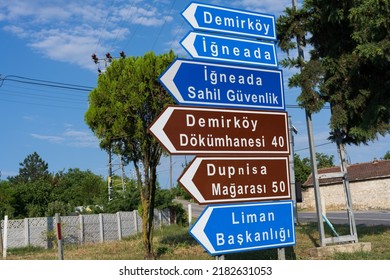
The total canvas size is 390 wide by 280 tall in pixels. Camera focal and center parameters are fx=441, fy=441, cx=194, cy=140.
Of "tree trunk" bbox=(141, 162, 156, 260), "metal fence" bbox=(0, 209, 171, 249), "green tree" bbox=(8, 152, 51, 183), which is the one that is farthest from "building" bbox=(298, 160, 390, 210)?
"green tree" bbox=(8, 152, 51, 183)

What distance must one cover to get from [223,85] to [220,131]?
2.07 feet

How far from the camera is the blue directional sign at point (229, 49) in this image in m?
5.69

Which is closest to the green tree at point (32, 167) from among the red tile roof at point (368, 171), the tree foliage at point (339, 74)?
the red tile roof at point (368, 171)

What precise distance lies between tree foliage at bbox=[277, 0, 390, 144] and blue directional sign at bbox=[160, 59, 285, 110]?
5419 mm

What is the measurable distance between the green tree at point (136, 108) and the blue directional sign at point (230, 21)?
704 centimetres

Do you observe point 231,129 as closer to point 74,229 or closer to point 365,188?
point 74,229

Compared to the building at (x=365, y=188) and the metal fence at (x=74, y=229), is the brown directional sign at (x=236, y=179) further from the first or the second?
the building at (x=365, y=188)

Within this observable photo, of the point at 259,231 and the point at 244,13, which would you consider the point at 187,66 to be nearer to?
the point at 244,13

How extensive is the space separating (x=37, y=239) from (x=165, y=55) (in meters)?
11.4

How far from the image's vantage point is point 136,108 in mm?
13008

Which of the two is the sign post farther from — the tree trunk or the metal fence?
the metal fence

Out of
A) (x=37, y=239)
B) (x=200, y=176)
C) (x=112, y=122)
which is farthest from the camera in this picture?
(x=37, y=239)

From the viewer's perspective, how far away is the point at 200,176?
5.23 m

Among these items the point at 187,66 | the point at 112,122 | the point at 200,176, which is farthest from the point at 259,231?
the point at 112,122
